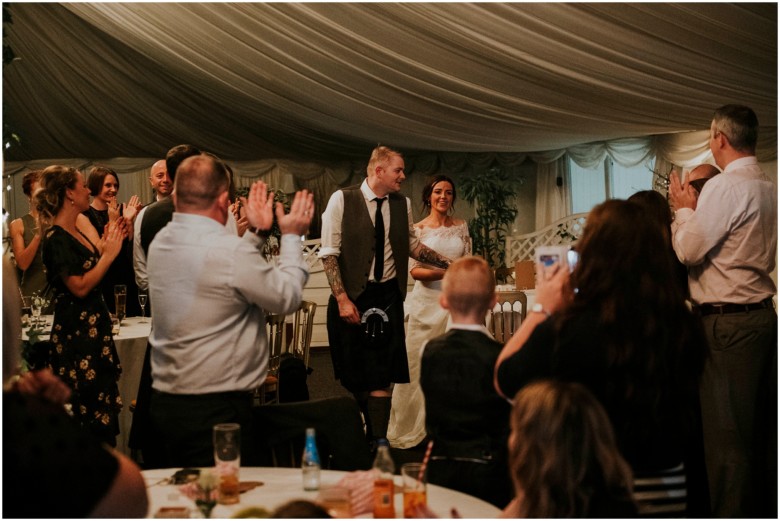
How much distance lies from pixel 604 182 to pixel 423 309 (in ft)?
24.8

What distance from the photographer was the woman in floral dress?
3932 mm

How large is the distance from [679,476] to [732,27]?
4.64 meters

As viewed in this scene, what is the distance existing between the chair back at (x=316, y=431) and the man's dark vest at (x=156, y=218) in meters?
1.04

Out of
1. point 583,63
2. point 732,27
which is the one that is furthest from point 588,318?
point 583,63

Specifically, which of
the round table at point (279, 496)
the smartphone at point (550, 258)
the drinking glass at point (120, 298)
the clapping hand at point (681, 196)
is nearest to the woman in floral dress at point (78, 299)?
the drinking glass at point (120, 298)

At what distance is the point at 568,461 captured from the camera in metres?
1.79

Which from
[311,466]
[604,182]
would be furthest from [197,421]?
[604,182]

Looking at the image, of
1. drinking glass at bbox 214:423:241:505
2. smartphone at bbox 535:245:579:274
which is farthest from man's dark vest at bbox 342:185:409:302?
drinking glass at bbox 214:423:241:505

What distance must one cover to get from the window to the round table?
32.6 feet

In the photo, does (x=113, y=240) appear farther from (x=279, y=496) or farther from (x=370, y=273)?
(x=279, y=496)

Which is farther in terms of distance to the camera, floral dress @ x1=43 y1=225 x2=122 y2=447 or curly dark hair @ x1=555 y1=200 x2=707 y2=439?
floral dress @ x1=43 y1=225 x2=122 y2=447

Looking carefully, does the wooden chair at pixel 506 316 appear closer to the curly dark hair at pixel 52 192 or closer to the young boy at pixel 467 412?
the curly dark hair at pixel 52 192

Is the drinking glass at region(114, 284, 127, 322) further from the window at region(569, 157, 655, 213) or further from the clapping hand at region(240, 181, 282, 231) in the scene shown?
the window at region(569, 157, 655, 213)

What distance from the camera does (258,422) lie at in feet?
9.25
